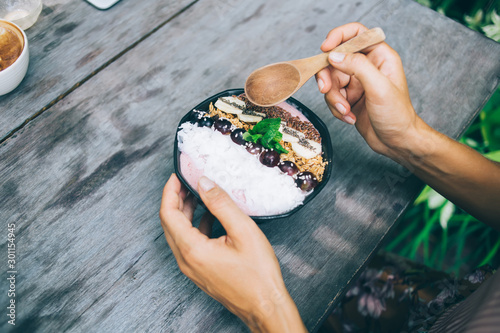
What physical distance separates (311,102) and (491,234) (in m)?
1.43

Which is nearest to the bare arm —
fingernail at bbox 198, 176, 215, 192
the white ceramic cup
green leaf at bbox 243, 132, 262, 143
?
green leaf at bbox 243, 132, 262, 143

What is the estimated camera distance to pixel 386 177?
1.19 metres

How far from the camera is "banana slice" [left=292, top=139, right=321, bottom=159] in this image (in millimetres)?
997

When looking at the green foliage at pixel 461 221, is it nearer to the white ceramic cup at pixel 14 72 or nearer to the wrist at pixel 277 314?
the wrist at pixel 277 314

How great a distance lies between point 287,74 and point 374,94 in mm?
283

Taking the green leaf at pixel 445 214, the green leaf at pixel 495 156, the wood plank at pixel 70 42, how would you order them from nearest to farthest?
the wood plank at pixel 70 42, the green leaf at pixel 495 156, the green leaf at pixel 445 214

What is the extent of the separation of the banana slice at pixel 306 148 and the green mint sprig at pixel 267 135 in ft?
0.13

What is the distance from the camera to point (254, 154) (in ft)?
3.31

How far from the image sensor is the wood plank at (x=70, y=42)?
1.25 metres

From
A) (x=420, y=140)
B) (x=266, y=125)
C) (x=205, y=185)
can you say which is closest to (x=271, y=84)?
(x=266, y=125)

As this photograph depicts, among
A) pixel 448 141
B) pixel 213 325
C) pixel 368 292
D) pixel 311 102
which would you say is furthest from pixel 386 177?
pixel 213 325

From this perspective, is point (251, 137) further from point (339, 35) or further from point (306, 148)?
point (339, 35)

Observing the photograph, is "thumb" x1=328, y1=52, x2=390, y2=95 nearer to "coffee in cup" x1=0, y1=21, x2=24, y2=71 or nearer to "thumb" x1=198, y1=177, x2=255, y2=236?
"thumb" x1=198, y1=177, x2=255, y2=236

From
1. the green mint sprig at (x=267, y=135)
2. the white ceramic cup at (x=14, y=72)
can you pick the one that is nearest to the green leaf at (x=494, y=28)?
the green mint sprig at (x=267, y=135)
